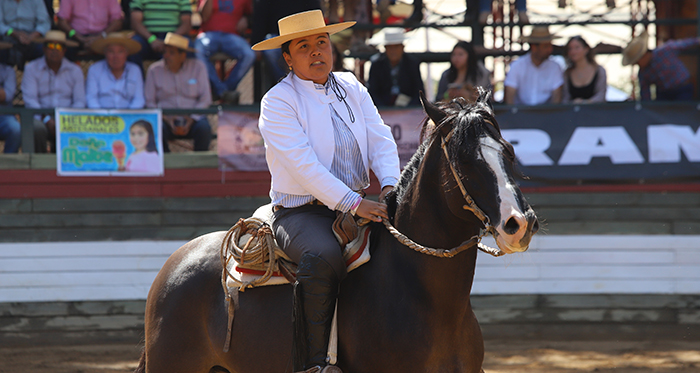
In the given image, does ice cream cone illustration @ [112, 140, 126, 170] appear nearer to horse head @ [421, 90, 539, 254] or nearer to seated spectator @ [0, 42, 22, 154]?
seated spectator @ [0, 42, 22, 154]

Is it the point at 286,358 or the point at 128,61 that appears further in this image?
the point at 128,61

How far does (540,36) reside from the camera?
8492mm

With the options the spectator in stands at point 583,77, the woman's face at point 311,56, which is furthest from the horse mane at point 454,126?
the spectator in stands at point 583,77

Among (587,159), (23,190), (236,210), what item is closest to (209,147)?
(236,210)

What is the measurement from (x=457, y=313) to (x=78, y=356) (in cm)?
527

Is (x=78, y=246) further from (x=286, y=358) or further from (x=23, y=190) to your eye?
(x=286, y=358)

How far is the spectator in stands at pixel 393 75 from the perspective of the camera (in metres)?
8.47

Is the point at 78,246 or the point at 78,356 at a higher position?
the point at 78,246

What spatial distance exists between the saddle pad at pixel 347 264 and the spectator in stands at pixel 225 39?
16.7 feet

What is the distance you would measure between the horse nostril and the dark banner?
18.0ft

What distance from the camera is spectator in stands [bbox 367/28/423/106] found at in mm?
8469

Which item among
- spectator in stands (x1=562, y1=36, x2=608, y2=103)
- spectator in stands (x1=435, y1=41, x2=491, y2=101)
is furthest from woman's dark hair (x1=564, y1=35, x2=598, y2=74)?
spectator in stands (x1=435, y1=41, x2=491, y2=101)

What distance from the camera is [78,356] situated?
694cm

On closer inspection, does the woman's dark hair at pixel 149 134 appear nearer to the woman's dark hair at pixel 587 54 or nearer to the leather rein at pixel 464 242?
the woman's dark hair at pixel 587 54
